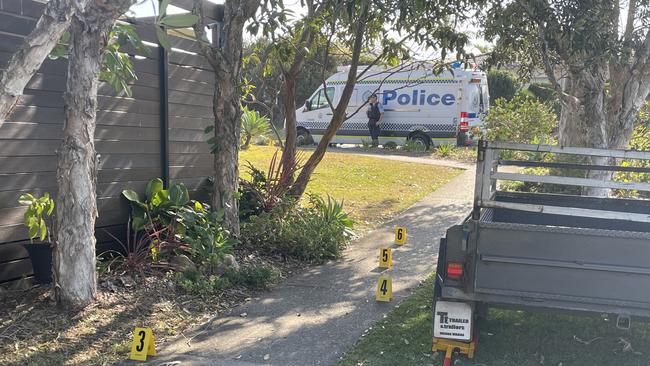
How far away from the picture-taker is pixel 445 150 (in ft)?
63.9

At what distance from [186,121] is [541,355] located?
5073mm

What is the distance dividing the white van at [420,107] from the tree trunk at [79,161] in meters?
15.3

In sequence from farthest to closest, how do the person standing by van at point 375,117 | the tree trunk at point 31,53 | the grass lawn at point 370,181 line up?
the person standing by van at point 375,117 < the grass lawn at point 370,181 < the tree trunk at point 31,53

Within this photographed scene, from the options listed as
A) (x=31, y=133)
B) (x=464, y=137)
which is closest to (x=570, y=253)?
(x=31, y=133)

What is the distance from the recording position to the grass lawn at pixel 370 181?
34.7ft

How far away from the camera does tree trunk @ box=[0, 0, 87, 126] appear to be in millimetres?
3514

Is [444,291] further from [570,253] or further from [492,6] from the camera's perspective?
[492,6]

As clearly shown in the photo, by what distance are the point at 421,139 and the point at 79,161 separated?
17560 mm

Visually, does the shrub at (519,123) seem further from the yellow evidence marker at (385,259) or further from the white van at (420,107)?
the yellow evidence marker at (385,259)

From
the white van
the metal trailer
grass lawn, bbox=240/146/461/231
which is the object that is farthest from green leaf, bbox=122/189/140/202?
the white van

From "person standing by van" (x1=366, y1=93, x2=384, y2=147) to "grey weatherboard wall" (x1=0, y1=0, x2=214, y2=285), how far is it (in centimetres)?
1399

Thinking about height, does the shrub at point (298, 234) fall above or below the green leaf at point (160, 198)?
below

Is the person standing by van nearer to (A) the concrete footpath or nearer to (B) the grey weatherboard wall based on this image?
(A) the concrete footpath

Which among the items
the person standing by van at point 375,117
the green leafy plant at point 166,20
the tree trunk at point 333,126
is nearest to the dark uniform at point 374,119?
the person standing by van at point 375,117
